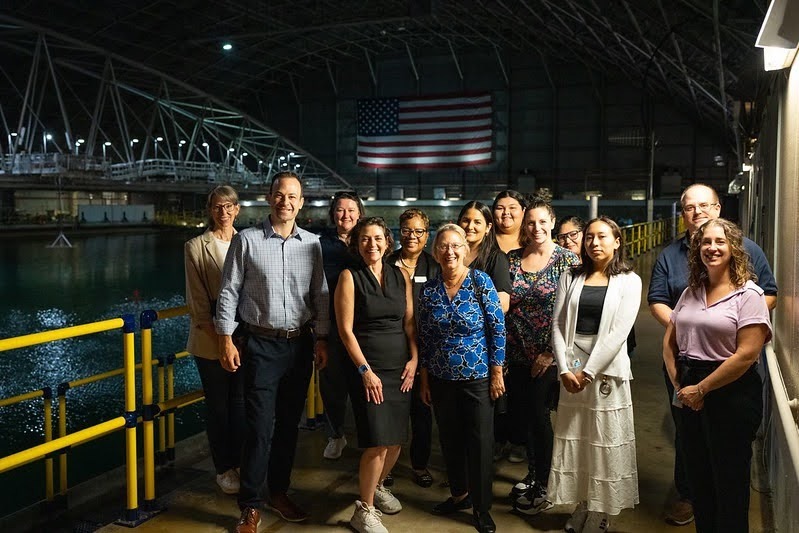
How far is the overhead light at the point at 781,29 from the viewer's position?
278 cm

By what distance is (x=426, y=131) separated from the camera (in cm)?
4069

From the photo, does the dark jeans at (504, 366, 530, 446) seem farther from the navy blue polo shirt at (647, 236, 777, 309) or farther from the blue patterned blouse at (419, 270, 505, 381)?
the navy blue polo shirt at (647, 236, 777, 309)

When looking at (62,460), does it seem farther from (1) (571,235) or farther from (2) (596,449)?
(1) (571,235)

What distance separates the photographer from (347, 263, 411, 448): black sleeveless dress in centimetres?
364

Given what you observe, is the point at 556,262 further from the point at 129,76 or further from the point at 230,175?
the point at 230,175

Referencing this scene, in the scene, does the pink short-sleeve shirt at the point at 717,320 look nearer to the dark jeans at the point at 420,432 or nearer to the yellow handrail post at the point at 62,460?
the dark jeans at the point at 420,432

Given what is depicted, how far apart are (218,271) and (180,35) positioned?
37126 mm

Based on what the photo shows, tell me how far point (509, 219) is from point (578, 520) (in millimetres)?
1962

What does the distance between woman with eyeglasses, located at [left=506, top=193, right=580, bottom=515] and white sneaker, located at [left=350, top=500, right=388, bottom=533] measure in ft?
2.87

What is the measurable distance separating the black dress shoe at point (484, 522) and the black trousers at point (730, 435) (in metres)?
1.13

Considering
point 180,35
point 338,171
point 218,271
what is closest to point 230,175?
point 338,171

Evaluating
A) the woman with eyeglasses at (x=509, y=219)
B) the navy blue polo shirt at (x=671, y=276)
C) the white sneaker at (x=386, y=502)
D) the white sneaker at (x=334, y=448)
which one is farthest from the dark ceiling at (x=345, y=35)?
the white sneaker at (x=386, y=502)

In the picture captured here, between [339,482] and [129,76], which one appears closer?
[339,482]

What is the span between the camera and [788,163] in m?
3.47
